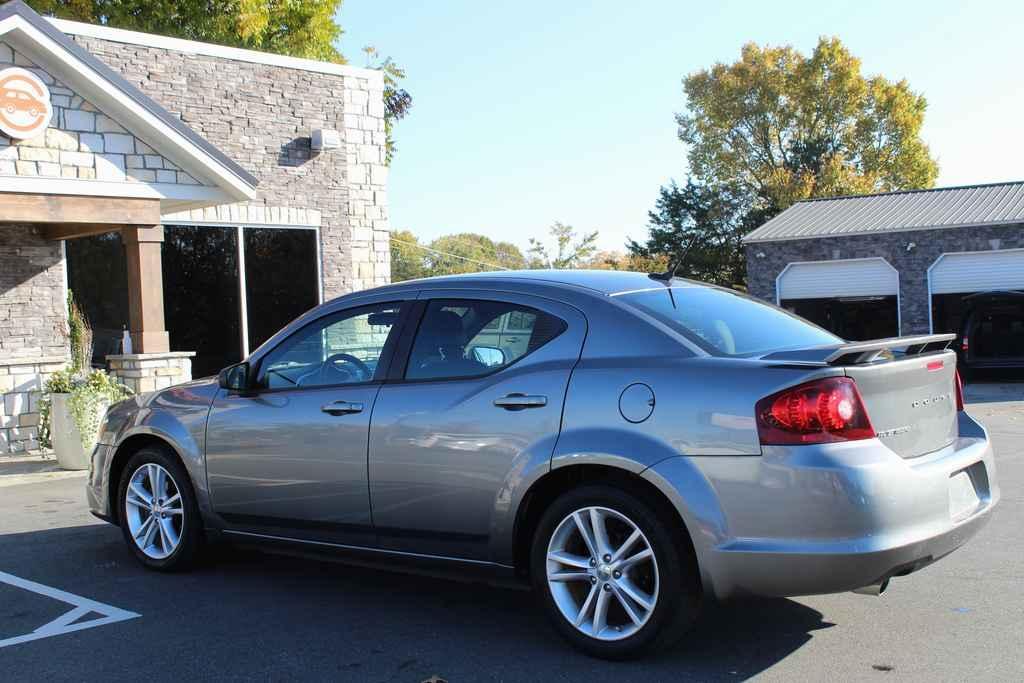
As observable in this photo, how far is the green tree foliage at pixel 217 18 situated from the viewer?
87.3ft

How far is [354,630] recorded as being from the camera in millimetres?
4785

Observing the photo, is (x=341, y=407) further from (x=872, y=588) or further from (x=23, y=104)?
(x=23, y=104)

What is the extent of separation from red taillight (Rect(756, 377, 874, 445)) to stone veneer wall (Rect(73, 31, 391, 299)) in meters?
12.4

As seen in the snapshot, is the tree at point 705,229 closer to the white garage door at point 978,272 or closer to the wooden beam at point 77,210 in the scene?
the white garage door at point 978,272

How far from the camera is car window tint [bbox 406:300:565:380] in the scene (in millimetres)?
4672

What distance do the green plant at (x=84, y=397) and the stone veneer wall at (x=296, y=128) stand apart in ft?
14.9

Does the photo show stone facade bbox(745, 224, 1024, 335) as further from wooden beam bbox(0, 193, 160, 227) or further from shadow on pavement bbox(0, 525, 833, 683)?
shadow on pavement bbox(0, 525, 833, 683)

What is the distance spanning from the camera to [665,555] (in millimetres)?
4059

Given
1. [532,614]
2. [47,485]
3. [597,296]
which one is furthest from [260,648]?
[47,485]

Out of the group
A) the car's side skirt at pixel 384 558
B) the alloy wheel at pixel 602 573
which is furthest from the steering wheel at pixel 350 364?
the alloy wheel at pixel 602 573

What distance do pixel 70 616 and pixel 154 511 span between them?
0.97 metres

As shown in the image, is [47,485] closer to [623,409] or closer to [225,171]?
[225,171]

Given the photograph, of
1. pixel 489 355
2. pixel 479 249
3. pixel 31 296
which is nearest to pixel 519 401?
pixel 489 355

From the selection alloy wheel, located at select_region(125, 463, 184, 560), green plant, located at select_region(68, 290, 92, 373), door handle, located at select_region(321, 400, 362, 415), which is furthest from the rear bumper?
green plant, located at select_region(68, 290, 92, 373)
